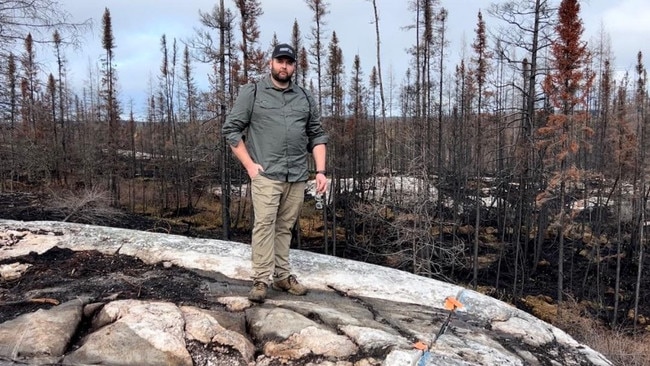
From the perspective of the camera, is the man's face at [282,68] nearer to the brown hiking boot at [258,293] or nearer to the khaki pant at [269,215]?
the khaki pant at [269,215]

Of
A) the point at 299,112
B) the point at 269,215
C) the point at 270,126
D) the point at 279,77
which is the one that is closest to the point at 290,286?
the point at 269,215

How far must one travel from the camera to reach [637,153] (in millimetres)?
20953

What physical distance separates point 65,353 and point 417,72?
2294cm

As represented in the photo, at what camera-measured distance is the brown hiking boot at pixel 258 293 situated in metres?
3.56

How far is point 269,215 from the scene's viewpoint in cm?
364

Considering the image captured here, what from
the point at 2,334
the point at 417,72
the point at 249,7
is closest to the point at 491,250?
the point at 417,72

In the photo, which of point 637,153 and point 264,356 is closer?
point 264,356

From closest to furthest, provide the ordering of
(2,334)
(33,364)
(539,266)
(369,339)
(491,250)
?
(33,364) < (2,334) < (369,339) < (539,266) < (491,250)

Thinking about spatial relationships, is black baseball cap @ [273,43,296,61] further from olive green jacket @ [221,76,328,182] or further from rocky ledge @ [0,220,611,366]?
rocky ledge @ [0,220,611,366]

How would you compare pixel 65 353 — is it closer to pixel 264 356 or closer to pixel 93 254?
pixel 264 356

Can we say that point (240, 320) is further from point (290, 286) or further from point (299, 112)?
point (299, 112)

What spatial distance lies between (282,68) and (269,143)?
0.60 m

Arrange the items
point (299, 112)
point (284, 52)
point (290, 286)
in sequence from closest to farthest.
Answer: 1. point (284, 52)
2. point (299, 112)
3. point (290, 286)

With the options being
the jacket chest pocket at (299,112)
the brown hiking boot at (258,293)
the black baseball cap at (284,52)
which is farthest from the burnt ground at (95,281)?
the black baseball cap at (284,52)
